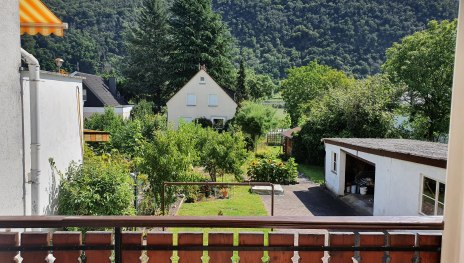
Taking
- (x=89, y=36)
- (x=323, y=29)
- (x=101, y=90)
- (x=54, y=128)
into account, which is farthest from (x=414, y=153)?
(x=323, y=29)

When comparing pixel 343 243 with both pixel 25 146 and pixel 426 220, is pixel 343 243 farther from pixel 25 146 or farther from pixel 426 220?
pixel 25 146

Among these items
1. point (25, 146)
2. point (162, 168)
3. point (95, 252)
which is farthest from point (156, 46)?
point (95, 252)

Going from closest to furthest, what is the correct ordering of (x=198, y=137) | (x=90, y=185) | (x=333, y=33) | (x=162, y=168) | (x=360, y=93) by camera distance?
1. (x=90, y=185)
2. (x=162, y=168)
3. (x=198, y=137)
4. (x=360, y=93)
5. (x=333, y=33)

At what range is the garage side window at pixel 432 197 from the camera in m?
7.79

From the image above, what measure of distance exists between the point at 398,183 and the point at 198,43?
3329 cm

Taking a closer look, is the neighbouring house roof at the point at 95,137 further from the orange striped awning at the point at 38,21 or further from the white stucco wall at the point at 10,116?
the orange striped awning at the point at 38,21

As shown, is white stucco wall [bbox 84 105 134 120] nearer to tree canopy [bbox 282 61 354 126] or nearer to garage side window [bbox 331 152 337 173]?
tree canopy [bbox 282 61 354 126]

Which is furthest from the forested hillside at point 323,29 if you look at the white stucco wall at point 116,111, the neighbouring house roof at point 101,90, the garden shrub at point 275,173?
the neighbouring house roof at point 101,90

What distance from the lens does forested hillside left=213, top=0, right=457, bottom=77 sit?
165 feet

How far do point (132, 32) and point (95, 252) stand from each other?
43.0 meters

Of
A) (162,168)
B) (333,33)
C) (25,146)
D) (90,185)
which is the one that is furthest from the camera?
(333,33)

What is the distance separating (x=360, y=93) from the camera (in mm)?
20141

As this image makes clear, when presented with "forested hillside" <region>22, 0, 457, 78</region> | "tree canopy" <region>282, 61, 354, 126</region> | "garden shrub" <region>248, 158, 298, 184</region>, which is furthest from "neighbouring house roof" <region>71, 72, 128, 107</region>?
"garden shrub" <region>248, 158, 298, 184</region>

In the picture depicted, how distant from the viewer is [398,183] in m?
9.81
